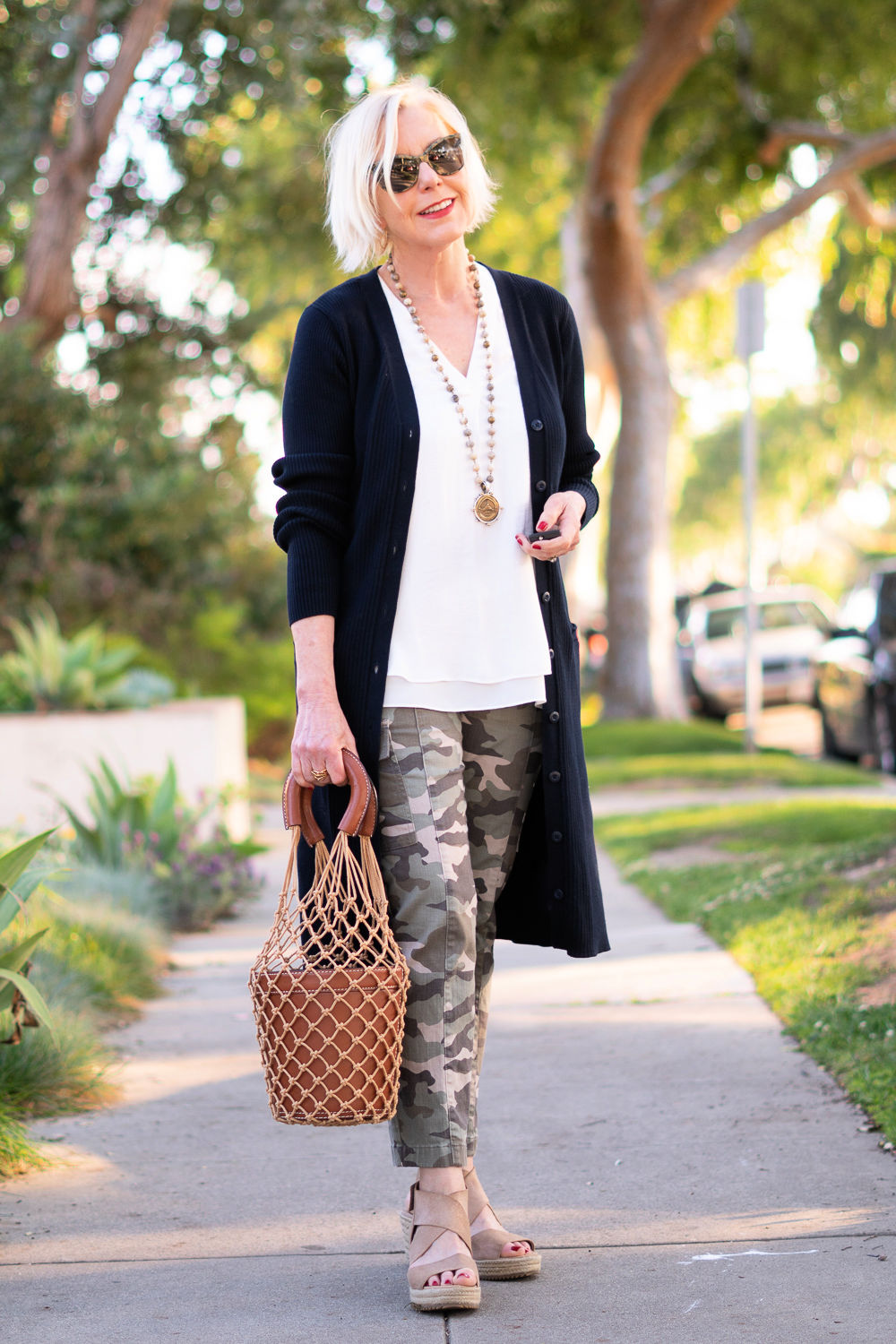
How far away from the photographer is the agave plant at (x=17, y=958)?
3645mm

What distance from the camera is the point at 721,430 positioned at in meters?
69.4

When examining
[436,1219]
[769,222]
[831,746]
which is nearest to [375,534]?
[436,1219]

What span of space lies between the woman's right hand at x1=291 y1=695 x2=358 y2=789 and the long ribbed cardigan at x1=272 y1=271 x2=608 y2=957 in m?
0.05

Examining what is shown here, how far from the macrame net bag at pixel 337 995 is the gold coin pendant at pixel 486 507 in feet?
1.67

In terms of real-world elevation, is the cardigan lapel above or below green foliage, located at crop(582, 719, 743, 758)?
above

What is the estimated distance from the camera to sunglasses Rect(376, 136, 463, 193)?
3.10 metres

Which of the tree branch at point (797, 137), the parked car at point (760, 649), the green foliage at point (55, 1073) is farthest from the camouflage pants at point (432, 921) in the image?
the parked car at point (760, 649)

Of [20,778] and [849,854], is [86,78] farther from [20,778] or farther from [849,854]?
[849,854]

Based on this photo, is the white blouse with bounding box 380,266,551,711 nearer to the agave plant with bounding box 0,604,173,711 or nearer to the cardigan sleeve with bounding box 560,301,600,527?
the cardigan sleeve with bounding box 560,301,600,527

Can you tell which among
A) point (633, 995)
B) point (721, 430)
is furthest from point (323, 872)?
point (721, 430)

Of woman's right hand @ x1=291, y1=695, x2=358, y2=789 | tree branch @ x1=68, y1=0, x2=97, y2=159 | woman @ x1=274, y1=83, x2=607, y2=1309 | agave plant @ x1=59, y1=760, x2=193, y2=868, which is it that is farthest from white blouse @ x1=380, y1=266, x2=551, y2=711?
tree branch @ x1=68, y1=0, x2=97, y2=159

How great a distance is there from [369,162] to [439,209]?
16cm

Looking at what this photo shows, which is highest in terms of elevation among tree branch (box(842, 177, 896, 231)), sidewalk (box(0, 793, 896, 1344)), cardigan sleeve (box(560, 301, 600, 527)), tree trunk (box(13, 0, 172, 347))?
tree branch (box(842, 177, 896, 231))

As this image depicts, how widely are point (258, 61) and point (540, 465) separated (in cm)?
1131
